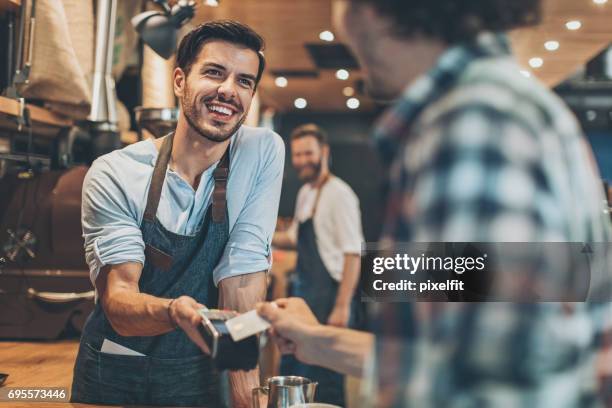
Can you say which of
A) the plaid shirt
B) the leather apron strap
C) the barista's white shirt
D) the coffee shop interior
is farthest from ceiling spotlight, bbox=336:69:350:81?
the plaid shirt

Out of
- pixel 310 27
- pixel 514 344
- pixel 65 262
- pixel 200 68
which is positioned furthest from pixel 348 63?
pixel 514 344

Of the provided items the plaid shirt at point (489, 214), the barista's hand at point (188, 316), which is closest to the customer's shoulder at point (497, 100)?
the plaid shirt at point (489, 214)

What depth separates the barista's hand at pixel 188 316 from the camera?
1.37 m

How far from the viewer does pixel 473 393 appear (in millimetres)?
895

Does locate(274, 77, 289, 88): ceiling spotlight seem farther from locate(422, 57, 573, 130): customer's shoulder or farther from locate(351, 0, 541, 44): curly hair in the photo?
locate(422, 57, 573, 130): customer's shoulder

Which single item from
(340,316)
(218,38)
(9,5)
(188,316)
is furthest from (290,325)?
(9,5)

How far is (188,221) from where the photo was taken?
162 cm

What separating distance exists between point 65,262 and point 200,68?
0.69 metres

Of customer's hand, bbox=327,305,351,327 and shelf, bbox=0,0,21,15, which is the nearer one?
shelf, bbox=0,0,21,15

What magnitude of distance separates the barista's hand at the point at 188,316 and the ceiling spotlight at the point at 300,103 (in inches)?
31.4

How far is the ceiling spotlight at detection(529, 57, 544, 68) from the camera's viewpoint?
1.58m

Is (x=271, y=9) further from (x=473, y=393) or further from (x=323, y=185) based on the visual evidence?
(x=473, y=393)

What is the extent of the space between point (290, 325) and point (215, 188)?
508 mm

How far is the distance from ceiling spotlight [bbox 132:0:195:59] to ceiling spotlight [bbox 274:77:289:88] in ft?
1.08
